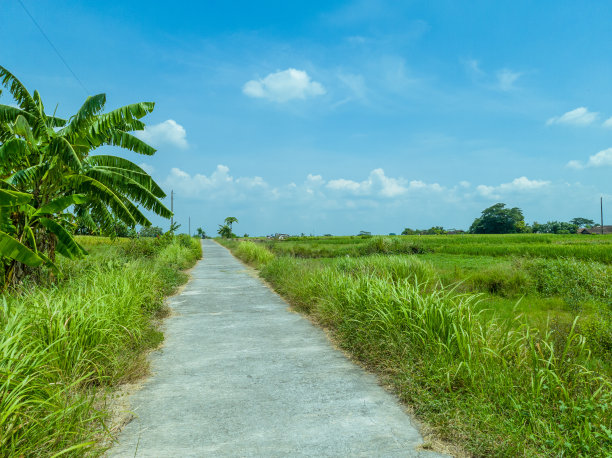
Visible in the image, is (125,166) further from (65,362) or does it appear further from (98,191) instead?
(65,362)

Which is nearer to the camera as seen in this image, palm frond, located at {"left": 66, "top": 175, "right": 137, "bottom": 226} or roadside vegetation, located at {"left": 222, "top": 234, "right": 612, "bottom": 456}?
roadside vegetation, located at {"left": 222, "top": 234, "right": 612, "bottom": 456}

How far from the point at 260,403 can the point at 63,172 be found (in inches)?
302

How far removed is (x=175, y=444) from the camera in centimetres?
316

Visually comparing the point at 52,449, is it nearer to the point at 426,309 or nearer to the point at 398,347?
the point at 398,347


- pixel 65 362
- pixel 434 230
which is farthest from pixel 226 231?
pixel 65 362

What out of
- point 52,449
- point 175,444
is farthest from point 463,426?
point 52,449

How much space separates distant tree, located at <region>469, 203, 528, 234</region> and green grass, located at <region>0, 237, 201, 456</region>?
307 feet

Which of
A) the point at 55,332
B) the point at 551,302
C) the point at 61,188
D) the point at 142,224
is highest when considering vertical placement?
the point at 61,188

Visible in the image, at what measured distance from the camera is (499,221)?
88250mm

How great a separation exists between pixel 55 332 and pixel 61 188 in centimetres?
616

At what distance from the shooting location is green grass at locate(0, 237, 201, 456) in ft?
9.04

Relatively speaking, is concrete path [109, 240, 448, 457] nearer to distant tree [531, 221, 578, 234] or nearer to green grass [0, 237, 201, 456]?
green grass [0, 237, 201, 456]

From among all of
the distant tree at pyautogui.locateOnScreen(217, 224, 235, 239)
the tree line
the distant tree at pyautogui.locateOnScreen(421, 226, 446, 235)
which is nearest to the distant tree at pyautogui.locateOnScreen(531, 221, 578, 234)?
the tree line

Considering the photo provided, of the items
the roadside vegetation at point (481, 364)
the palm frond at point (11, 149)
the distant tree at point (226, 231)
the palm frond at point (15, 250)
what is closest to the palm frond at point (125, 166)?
the palm frond at point (11, 149)
